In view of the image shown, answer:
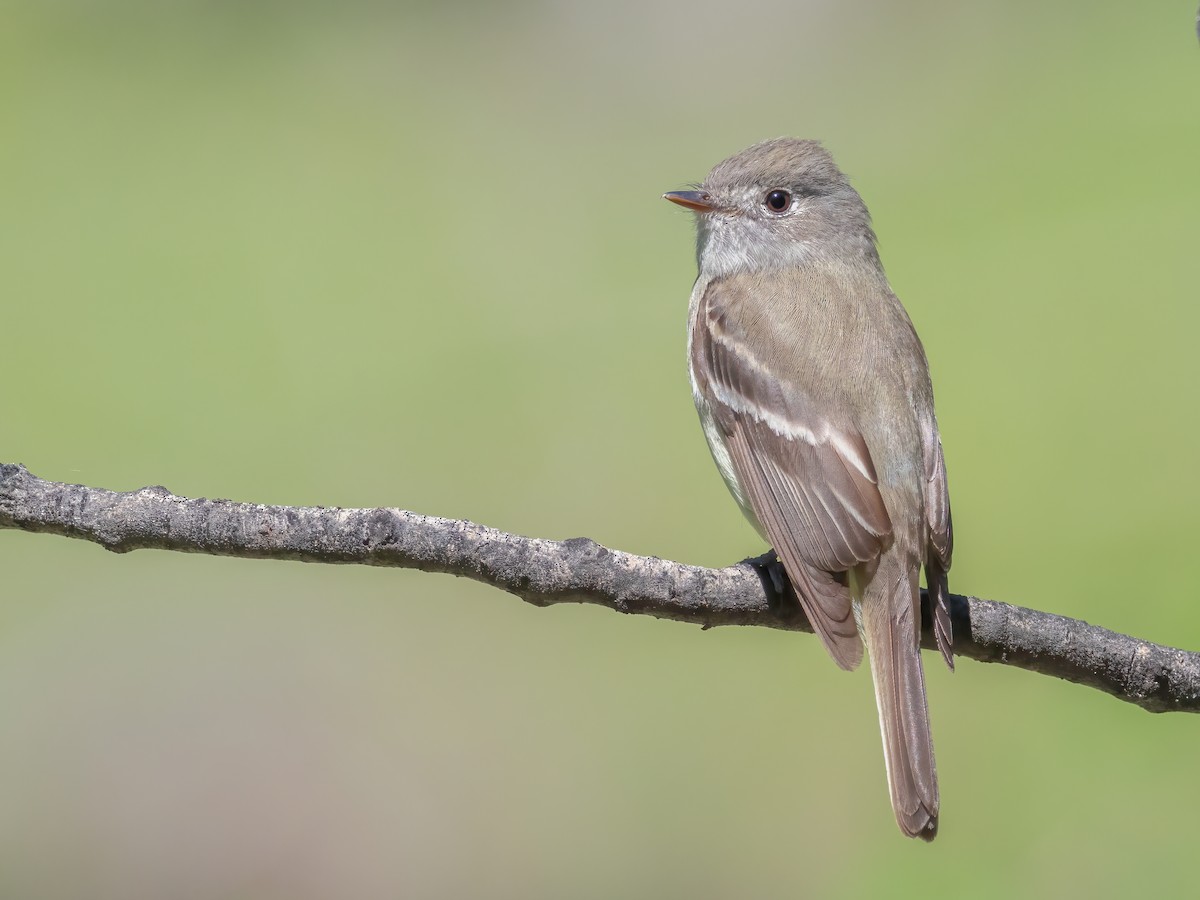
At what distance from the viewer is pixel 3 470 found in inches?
89.7

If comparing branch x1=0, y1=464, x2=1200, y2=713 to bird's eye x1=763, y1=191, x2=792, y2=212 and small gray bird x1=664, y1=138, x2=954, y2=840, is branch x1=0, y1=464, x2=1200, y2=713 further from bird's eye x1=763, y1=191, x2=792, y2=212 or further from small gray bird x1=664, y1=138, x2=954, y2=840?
bird's eye x1=763, y1=191, x2=792, y2=212

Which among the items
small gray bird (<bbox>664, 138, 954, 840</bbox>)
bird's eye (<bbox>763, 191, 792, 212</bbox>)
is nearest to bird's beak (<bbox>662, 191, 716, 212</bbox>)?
small gray bird (<bbox>664, 138, 954, 840</bbox>)

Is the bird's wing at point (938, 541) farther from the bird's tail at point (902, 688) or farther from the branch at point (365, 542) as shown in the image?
the branch at point (365, 542)

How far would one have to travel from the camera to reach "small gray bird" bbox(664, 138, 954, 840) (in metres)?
2.76

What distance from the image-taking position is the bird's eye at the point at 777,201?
3768mm

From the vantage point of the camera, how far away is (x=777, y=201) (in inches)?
149

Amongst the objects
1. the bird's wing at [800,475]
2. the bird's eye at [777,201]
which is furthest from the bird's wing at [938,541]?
the bird's eye at [777,201]

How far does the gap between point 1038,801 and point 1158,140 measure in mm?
4961

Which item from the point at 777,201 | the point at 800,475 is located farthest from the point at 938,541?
the point at 777,201

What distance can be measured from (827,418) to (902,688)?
0.67m

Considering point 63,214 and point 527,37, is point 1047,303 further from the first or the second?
point 63,214

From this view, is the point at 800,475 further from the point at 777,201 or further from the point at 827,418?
the point at 777,201

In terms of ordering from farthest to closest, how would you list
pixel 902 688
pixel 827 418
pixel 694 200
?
pixel 694 200, pixel 827 418, pixel 902 688

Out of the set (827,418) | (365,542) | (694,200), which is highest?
(694,200)
